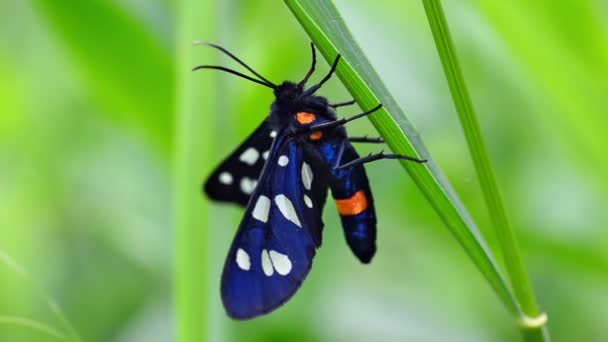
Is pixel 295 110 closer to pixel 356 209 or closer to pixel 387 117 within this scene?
pixel 356 209

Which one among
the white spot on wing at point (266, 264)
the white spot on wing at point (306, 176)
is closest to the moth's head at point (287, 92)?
the white spot on wing at point (306, 176)

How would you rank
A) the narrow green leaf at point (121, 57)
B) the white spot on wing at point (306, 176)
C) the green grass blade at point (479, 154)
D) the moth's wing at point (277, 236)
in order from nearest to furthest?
1. the green grass blade at point (479, 154)
2. the moth's wing at point (277, 236)
3. the white spot on wing at point (306, 176)
4. the narrow green leaf at point (121, 57)

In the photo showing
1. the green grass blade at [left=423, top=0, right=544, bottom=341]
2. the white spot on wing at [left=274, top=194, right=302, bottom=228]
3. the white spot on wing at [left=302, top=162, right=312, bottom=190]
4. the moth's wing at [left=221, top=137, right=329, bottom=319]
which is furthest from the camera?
the white spot on wing at [left=302, top=162, right=312, bottom=190]

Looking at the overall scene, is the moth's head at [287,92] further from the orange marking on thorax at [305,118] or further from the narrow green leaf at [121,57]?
the narrow green leaf at [121,57]

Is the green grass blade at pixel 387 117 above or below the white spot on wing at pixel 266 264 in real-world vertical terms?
above

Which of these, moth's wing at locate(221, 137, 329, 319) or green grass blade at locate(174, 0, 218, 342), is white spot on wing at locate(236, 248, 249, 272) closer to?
moth's wing at locate(221, 137, 329, 319)

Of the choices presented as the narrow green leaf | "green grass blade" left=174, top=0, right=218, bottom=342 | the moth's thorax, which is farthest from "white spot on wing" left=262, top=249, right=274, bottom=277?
the narrow green leaf

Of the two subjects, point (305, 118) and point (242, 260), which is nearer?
point (242, 260)

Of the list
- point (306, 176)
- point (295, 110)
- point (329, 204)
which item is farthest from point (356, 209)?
point (329, 204)
